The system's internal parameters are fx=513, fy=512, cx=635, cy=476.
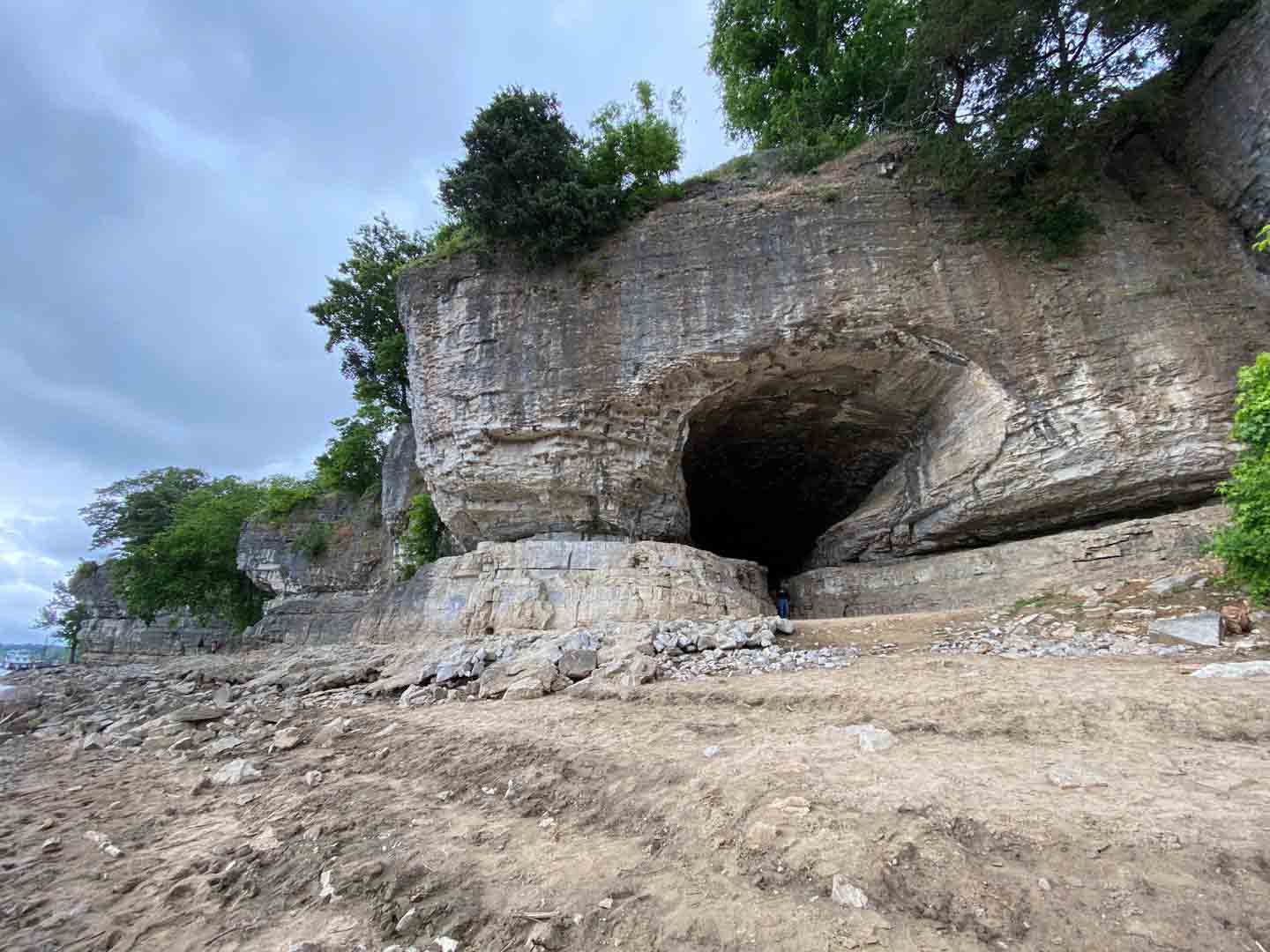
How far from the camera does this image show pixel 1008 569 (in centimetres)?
1039

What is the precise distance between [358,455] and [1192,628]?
2459cm

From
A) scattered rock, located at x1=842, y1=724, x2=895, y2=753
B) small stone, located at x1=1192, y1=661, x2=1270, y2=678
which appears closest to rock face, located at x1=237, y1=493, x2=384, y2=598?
scattered rock, located at x1=842, y1=724, x2=895, y2=753

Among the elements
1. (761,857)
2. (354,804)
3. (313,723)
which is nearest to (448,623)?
(313,723)

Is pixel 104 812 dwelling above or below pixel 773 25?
below

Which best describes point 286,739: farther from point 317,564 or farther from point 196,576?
point 196,576

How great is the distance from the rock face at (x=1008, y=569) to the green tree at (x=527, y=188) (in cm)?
1082

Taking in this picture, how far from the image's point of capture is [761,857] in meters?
2.31

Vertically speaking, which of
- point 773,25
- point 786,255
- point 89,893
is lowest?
point 89,893

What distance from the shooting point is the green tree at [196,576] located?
73.7 feet

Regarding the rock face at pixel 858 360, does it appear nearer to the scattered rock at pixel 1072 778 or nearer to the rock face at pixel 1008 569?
the rock face at pixel 1008 569

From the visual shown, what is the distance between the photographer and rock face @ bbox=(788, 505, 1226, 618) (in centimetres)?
883

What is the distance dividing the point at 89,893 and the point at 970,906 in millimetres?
4452

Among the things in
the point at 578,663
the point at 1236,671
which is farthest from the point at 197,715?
the point at 1236,671

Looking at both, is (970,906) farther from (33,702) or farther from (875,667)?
(33,702)
